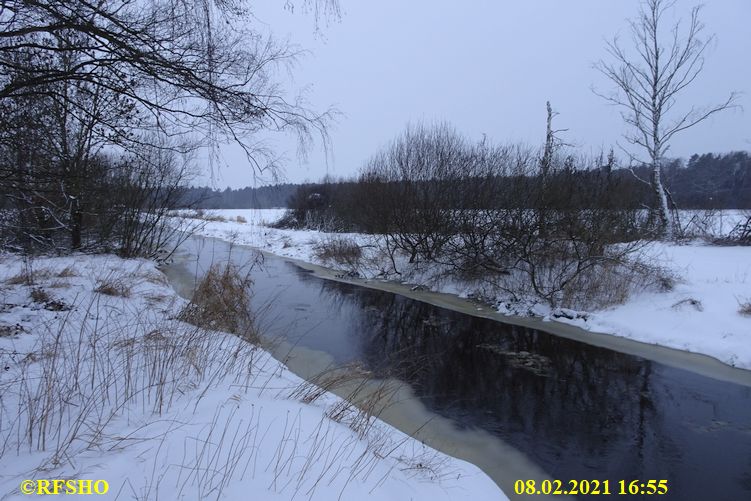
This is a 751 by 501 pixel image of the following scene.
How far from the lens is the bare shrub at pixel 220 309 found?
22.2 feet

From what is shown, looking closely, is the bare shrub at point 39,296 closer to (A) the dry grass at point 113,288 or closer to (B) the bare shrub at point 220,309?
(A) the dry grass at point 113,288

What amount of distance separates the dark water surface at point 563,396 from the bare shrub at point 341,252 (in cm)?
838

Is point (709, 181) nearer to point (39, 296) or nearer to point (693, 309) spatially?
point (693, 309)

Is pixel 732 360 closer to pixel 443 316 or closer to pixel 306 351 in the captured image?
pixel 443 316

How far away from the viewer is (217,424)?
3.07 meters

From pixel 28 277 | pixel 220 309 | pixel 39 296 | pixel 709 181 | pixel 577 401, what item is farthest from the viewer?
pixel 709 181

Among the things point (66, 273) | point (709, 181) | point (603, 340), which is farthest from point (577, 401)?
point (709, 181)

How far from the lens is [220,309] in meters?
7.76

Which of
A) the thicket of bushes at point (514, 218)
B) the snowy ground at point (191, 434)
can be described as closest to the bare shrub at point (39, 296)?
the snowy ground at point (191, 434)

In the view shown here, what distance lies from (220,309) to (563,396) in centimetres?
640

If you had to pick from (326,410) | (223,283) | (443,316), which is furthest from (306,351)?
(443,316)

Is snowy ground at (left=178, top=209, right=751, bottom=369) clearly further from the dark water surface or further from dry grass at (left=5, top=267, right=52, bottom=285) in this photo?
dry grass at (left=5, top=267, right=52, bottom=285)

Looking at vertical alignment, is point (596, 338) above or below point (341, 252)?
below

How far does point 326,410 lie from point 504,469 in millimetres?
2319
